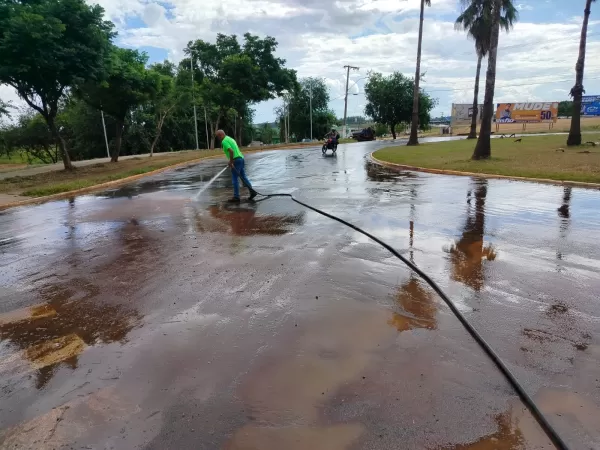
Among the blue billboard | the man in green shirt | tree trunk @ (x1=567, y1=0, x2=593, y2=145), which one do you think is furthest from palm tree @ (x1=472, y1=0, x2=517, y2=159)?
the blue billboard

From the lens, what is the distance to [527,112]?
60344 mm

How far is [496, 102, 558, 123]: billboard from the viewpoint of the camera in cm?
6000

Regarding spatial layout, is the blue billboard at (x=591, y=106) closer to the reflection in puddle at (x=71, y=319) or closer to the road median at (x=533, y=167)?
the road median at (x=533, y=167)

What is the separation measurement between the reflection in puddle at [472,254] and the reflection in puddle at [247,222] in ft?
9.41

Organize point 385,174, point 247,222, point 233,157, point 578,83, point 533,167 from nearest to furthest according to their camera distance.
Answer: point 247,222
point 233,157
point 533,167
point 385,174
point 578,83

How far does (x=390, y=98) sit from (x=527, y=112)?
72.0 ft

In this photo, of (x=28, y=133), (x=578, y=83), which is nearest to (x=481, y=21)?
(x=578, y=83)

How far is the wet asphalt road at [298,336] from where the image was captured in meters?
2.69

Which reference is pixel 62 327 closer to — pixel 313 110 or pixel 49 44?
pixel 49 44

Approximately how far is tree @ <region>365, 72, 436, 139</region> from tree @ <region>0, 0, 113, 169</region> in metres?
38.2

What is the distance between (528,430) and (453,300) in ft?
6.25

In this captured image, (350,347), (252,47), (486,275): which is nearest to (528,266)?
(486,275)

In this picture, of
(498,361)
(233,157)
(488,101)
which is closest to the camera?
(498,361)

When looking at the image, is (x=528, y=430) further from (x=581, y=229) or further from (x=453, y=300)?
(x=581, y=229)
